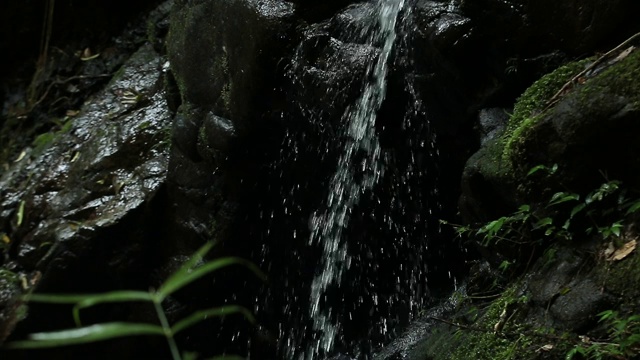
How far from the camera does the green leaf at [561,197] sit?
2990mm

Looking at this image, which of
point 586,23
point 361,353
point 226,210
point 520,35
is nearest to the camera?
point 586,23

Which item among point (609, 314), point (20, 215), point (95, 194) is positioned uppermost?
point (609, 314)

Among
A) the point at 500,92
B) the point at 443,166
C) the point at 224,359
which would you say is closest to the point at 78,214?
the point at 443,166

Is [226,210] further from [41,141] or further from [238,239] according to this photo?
[41,141]

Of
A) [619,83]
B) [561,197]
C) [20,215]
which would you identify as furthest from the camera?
[20,215]

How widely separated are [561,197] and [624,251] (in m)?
0.36

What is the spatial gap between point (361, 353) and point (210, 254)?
1.55 metres

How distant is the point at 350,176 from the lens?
497 centimetres

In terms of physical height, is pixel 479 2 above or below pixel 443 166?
above

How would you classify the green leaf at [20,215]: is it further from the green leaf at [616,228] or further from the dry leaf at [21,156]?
the green leaf at [616,228]

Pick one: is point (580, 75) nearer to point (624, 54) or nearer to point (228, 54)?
point (624, 54)

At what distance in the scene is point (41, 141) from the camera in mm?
7344

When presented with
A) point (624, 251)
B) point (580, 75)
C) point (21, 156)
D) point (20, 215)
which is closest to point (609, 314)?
point (624, 251)

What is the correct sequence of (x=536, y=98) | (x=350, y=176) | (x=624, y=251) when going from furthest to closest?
1. (x=350, y=176)
2. (x=536, y=98)
3. (x=624, y=251)
